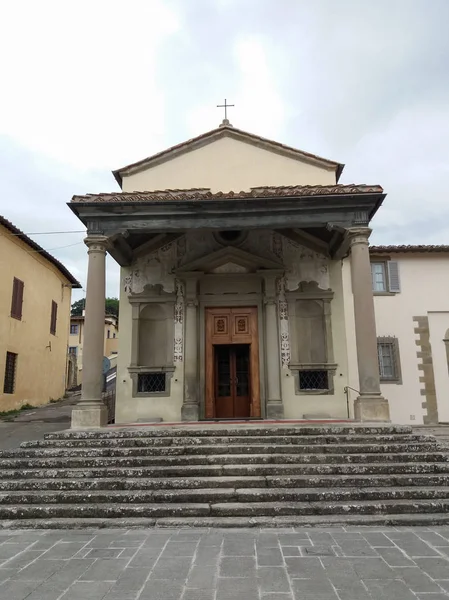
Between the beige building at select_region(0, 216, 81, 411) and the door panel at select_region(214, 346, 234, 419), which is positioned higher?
the beige building at select_region(0, 216, 81, 411)

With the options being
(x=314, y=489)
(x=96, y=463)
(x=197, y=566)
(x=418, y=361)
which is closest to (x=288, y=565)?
(x=197, y=566)

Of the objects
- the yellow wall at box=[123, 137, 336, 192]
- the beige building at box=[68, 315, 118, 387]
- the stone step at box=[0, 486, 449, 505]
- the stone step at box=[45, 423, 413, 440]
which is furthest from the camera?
the beige building at box=[68, 315, 118, 387]

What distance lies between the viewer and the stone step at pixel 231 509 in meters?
5.32

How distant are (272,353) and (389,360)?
272 inches

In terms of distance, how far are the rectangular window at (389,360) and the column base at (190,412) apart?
26.2 feet

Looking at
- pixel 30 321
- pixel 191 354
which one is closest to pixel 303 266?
pixel 191 354

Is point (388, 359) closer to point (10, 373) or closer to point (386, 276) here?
point (386, 276)

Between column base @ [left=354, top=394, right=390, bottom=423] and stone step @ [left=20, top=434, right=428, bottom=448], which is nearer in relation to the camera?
stone step @ [left=20, top=434, right=428, bottom=448]

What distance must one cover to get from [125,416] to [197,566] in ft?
22.9

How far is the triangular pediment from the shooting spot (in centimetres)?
1109

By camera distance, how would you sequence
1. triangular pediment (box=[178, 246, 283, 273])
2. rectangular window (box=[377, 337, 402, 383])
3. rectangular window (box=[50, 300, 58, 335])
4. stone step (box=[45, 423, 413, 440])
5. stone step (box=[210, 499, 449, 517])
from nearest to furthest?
stone step (box=[210, 499, 449, 517]) < stone step (box=[45, 423, 413, 440]) < triangular pediment (box=[178, 246, 283, 273]) < rectangular window (box=[377, 337, 402, 383]) < rectangular window (box=[50, 300, 58, 335])

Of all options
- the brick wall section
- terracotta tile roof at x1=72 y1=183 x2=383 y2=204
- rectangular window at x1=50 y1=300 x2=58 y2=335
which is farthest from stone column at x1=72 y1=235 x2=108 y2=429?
rectangular window at x1=50 y1=300 x2=58 y2=335

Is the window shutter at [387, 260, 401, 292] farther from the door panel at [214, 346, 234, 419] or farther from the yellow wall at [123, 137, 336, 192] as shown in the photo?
the door panel at [214, 346, 234, 419]

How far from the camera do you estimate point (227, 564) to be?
3.97 meters
